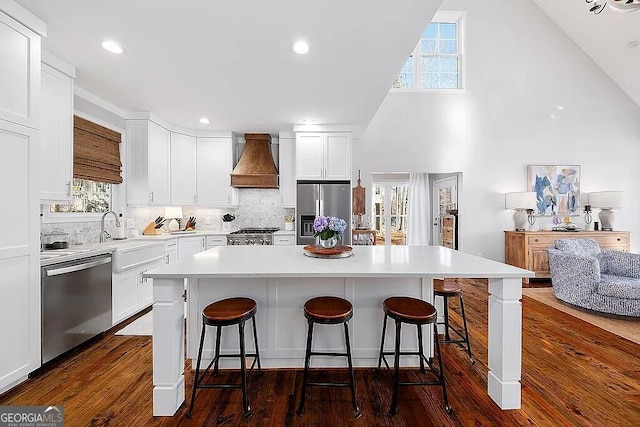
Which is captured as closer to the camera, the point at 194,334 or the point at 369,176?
the point at 194,334

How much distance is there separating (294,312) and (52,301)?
190 centimetres

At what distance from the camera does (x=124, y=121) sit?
4.15m

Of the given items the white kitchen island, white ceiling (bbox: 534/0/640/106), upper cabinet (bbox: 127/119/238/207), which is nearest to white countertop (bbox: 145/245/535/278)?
the white kitchen island

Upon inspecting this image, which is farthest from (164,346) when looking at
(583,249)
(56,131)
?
(583,249)

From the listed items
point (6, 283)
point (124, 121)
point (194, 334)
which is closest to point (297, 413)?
point (194, 334)

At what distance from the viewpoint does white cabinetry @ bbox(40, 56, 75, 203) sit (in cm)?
259

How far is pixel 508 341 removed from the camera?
1886 millimetres

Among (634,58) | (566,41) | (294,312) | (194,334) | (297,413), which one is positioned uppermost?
(566,41)

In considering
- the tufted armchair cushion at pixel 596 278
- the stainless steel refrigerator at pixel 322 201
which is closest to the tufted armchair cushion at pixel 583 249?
the tufted armchair cushion at pixel 596 278

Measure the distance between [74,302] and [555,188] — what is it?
7.53m

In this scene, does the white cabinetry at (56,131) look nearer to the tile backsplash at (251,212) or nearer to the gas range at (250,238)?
the gas range at (250,238)

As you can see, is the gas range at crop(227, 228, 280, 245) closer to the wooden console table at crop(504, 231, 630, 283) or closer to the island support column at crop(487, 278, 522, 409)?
the island support column at crop(487, 278, 522, 409)

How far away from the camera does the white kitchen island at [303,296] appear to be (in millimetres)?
1830

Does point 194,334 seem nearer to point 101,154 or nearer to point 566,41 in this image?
point 101,154
